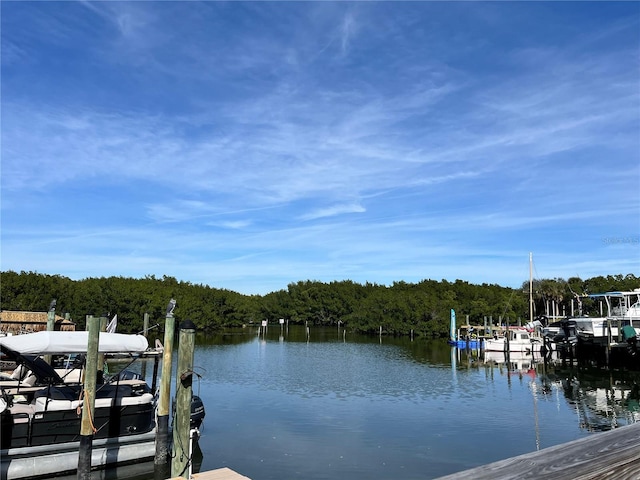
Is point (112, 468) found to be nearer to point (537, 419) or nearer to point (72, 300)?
point (537, 419)

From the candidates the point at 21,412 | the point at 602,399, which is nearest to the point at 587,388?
→ the point at 602,399

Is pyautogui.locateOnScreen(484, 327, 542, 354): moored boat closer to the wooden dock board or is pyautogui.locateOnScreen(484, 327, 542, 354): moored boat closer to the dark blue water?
the dark blue water

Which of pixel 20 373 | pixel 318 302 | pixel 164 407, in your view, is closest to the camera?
pixel 164 407

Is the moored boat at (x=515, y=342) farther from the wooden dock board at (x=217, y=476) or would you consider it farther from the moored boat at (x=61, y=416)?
the wooden dock board at (x=217, y=476)

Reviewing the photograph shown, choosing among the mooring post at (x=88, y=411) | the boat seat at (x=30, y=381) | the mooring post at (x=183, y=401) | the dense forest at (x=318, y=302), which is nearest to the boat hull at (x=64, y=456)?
the mooring post at (x=88, y=411)

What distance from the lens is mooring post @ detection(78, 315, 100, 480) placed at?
48.8ft

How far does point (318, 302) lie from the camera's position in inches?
5354

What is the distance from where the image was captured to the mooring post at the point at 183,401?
1448 cm

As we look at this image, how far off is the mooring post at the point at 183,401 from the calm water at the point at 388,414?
401 centimetres

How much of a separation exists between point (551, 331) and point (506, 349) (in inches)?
263

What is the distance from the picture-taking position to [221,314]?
117 m

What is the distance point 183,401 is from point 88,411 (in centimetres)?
289

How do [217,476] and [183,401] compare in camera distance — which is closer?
[217,476]

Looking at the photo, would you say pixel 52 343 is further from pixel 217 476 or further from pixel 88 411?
pixel 217 476
